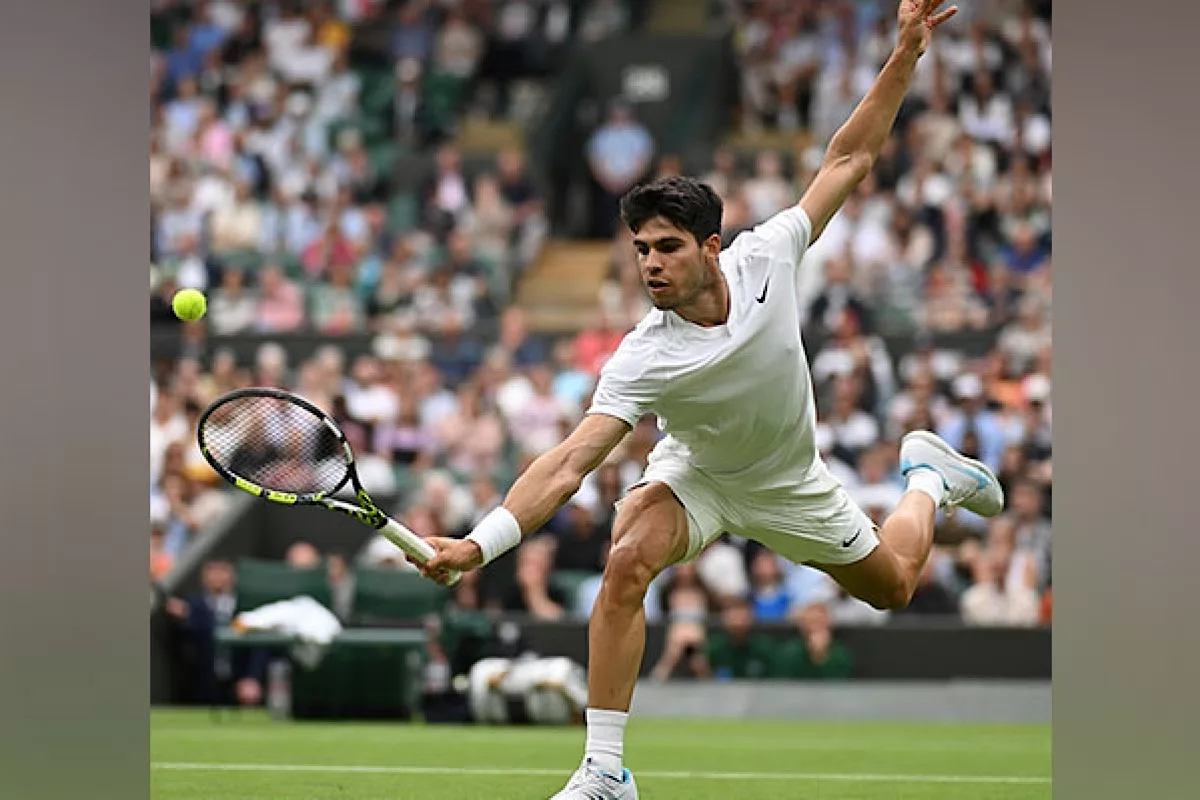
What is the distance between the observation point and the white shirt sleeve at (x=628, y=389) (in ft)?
19.5

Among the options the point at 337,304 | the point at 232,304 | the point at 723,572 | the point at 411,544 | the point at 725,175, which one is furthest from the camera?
the point at 725,175

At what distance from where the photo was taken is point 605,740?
600 cm

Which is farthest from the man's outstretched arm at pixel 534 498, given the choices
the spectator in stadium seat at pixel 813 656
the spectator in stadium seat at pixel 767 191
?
the spectator in stadium seat at pixel 767 191

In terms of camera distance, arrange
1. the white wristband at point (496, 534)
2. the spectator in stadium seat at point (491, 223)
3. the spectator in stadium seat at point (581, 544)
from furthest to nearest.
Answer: the spectator in stadium seat at point (491, 223), the spectator in stadium seat at point (581, 544), the white wristband at point (496, 534)

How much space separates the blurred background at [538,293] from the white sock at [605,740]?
6407mm

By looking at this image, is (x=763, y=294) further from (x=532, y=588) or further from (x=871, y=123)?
(x=532, y=588)

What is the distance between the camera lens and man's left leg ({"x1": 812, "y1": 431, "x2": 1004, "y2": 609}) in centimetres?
715

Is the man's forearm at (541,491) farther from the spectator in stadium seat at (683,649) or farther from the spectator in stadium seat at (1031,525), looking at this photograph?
the spectator in stadium seat at (1031,525)

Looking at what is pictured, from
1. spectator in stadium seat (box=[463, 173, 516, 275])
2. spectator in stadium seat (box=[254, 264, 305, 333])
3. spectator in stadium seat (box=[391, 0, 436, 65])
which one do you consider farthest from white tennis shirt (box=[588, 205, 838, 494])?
spectator in stadium seat (box=[391, 0, 436, 65])

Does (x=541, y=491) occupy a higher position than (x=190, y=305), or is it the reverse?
(x=190, y=305)

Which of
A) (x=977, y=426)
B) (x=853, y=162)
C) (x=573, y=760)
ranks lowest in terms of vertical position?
(x=573, y=760)

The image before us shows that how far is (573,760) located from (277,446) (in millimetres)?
4203

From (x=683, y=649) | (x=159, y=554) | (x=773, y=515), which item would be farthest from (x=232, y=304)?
(x=773, y=515)

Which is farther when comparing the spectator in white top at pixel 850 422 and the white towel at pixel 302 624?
the spectator in white top at pixel 850 422
